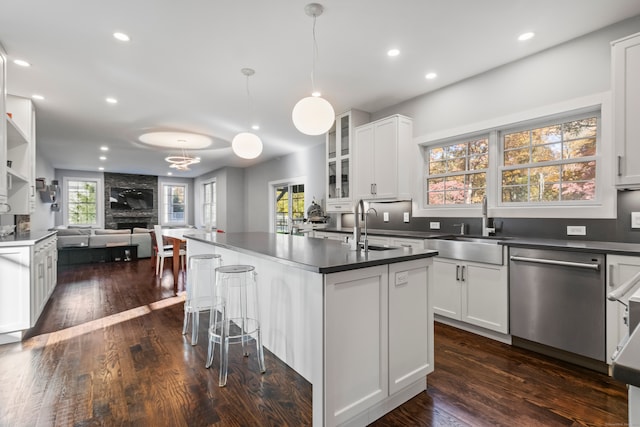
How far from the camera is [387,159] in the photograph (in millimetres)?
4160

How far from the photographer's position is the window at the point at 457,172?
3639 mm

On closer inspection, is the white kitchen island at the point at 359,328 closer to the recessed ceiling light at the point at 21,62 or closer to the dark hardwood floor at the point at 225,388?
the dark hardwood floor at the point at 225,388

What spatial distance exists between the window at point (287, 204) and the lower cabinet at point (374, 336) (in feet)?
16.9

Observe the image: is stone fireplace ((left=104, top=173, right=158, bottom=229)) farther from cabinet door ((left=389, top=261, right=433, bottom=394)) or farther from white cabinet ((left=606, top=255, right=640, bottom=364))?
white cabinet ((left=606, top=255, right=640, bottom=364))

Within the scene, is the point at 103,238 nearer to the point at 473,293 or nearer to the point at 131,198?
the point at 131,198

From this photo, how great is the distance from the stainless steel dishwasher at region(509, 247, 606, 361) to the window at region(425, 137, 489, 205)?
1209 millimetres

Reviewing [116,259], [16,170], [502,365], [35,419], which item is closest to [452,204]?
[502,365]

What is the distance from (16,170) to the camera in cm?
399

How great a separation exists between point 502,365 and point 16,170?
227 inches

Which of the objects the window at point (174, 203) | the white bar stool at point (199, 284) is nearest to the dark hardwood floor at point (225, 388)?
the white bar stool at point (199, 284)

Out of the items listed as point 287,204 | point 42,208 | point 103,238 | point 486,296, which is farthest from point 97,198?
point 486,296

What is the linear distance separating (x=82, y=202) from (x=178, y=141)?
658 cm

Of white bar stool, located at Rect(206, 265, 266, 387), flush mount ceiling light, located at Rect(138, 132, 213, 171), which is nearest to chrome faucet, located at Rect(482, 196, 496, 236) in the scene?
white bar stool, located at Rect(206, 265, 266, 387)

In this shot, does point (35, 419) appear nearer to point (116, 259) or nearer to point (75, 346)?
point (75, 346)
